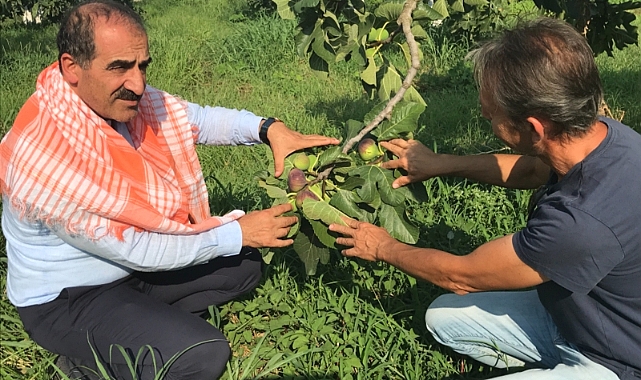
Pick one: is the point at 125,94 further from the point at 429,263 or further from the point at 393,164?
the point at 429,263

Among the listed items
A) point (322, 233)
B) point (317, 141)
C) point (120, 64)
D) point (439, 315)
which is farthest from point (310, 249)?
point (120, 64)

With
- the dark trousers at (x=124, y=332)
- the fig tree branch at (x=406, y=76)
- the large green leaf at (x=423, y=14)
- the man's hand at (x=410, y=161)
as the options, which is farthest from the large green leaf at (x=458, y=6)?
the dark trousers at (x=124, y=332)

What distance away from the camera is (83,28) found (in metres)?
1.72

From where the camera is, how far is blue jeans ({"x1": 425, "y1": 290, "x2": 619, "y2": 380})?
1.95 metres

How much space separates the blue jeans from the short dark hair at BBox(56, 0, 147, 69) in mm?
1392

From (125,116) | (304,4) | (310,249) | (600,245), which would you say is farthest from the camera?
(310,249)

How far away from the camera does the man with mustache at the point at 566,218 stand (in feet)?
4.79

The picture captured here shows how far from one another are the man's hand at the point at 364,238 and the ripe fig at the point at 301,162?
0.25 metres

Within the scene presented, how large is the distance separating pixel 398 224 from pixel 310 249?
0.34 metres

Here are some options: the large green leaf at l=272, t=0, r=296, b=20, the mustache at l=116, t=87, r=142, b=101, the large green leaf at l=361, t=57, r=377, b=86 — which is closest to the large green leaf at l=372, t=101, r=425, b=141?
the large green leaf at l=361, t=57, r=377, b=86

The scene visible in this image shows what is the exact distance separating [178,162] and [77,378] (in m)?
0.83

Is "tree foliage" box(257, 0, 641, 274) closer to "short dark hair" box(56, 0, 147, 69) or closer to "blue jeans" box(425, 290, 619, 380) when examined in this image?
"blue jeans" box(425, 290, 619, 380)

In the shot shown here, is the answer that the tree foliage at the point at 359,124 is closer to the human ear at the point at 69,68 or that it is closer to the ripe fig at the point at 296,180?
the ripe fig at the point at 296,180

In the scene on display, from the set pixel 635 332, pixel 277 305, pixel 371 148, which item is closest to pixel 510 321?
pixel 635 332
